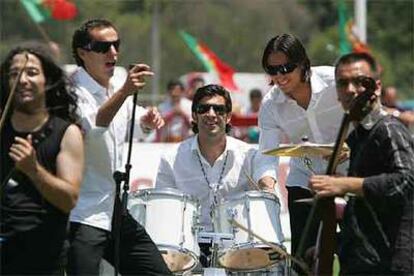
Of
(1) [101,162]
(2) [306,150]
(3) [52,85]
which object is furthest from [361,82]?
(1) [101,162]

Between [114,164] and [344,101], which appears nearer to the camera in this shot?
[344,101]

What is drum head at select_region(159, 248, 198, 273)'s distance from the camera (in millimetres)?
7910

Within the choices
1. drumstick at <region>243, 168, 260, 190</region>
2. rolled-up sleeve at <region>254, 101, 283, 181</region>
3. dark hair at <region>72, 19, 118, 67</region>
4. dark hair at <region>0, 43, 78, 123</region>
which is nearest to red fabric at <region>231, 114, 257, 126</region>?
drumstick at <region>243, 168, 260, 190</region>

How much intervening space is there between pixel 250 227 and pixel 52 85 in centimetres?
227

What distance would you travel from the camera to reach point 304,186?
332 inches

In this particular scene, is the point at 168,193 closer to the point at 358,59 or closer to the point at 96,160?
the point at 96,160

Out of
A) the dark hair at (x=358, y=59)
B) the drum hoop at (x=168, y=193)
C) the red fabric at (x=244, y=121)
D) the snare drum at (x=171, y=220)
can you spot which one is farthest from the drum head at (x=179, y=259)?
the red fabric at (x=244, y=121)

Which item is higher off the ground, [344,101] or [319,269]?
[344,101]

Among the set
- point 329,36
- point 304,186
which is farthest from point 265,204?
point 329,36

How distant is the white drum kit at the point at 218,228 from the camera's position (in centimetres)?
793

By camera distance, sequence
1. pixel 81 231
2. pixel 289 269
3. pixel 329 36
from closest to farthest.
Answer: pixel 81 231, pixel 289 269, pixel 329 36

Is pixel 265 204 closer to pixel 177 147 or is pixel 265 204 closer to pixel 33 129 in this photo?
pixel 177 147

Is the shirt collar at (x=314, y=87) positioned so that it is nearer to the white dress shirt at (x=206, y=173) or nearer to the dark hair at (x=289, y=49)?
the dark hair at (x=289, y=49)

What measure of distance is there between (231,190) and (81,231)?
1801 mm
